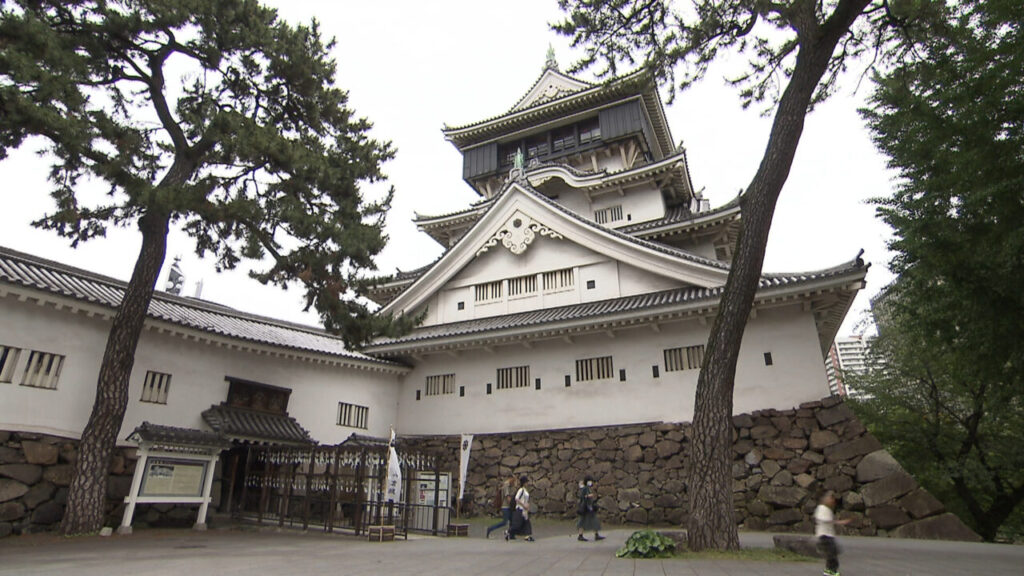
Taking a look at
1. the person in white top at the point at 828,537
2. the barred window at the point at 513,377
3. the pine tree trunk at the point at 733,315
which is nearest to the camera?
the person in white top at the point at 828,537

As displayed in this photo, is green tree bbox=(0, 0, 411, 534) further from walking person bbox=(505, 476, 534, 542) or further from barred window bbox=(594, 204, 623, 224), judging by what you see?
barred window bbox=(594, 204, 623, 224)

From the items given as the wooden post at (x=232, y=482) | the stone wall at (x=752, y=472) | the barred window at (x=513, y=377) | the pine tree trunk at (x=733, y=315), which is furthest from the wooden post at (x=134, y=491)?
the pine tree trunk at (x=733, y=315)

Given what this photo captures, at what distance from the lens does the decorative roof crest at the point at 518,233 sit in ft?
57.0

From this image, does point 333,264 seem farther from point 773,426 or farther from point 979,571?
point 979,571

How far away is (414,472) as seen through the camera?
1154cm

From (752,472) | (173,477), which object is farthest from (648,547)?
(173,477)

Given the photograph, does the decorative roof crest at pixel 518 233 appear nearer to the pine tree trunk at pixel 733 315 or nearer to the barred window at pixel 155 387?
the pine tree trunk at pixel 733 315

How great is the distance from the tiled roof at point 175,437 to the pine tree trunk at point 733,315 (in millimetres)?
9813

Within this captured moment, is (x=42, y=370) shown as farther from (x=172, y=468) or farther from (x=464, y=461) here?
(x=464, y=461)

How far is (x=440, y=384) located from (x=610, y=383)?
18.6 feet

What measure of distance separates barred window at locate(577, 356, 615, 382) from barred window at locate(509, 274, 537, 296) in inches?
134

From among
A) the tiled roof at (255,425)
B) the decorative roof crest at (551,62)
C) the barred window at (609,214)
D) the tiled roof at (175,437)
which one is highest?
the decorative roof crest at (551,62)

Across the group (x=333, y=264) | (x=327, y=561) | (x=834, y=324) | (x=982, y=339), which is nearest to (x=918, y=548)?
(x=982, y=339)

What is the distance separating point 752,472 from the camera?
1204 centimetres
